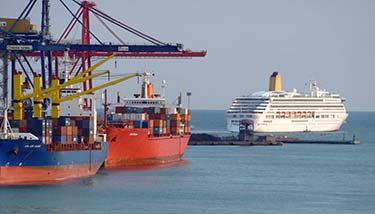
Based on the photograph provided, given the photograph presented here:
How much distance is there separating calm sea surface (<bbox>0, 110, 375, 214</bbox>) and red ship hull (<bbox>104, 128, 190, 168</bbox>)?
1.31m

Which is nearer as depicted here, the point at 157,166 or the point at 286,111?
the point at 157,166

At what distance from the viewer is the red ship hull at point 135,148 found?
59812mm

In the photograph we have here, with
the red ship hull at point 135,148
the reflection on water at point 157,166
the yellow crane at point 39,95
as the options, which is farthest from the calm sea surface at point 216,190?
the yellow crane at point 39,95

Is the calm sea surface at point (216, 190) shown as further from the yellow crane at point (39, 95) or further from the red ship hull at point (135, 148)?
the yellow crane at point (39, 95)

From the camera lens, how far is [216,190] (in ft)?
165

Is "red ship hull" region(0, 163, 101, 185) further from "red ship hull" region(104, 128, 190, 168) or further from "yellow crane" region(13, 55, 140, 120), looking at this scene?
"red ship hull" region(104, 128, 190, 168)

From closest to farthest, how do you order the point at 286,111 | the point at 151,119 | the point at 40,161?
the point at 40,161
the point at 151,119
the point at 286,111

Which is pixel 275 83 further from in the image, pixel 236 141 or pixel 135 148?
pixel 135 148

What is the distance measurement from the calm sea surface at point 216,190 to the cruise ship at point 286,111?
1728 inches

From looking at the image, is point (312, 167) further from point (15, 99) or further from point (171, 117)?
point (15, 99)

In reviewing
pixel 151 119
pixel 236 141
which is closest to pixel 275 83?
pixel 236 141

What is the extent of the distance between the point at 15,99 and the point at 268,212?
15.1 meters

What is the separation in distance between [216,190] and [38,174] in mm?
7502

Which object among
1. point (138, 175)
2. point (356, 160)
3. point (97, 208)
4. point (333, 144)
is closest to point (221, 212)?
point (97, 208)
